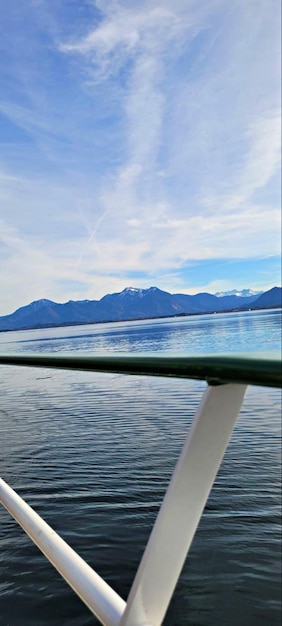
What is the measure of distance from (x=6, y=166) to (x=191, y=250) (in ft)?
282

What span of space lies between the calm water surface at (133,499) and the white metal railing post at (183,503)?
3 centimetres

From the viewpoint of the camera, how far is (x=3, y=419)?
1124 cm

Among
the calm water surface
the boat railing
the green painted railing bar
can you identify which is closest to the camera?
the green painted railing bar

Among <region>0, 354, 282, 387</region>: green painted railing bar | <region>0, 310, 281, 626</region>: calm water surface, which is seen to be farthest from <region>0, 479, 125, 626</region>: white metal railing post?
<region>0, 354, 282, 387</region>: green painted railing bar

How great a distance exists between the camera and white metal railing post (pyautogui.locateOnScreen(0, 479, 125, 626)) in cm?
85

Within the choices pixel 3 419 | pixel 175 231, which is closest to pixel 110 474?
pixel 3 419

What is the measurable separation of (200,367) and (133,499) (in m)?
4.30

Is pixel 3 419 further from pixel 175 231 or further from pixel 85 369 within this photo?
pixel 175 231

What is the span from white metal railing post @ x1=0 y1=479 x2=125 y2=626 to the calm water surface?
14cm

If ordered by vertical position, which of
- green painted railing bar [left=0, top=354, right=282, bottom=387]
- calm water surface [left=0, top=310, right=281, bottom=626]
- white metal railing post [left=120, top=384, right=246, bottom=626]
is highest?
green painted railing bar [left=0, top=354, right=282, bottom=387]

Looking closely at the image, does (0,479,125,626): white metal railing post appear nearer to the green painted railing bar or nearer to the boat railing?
the boat railing

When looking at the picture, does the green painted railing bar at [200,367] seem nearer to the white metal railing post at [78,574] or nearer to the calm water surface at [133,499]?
the calm water surface at [133,499]

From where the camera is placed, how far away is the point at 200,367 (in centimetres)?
64

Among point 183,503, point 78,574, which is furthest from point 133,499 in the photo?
point 183,503
